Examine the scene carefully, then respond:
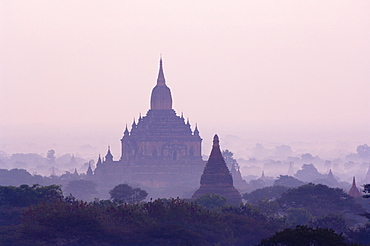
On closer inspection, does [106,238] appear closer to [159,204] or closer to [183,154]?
[159,204]

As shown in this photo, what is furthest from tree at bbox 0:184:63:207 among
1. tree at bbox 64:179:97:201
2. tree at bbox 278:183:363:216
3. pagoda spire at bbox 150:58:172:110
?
pagoda spire at bbox 150:58:172:110

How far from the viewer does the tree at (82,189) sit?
479ft

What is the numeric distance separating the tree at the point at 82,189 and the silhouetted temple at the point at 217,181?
31007 millimetres

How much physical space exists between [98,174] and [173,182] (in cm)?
949

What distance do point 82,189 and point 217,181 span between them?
116 ft

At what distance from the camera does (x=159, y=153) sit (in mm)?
163250

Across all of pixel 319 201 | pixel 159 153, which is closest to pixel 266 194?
pixel 319 201

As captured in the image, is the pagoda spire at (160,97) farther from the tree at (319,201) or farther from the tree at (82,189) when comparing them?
the tree at (319,201)

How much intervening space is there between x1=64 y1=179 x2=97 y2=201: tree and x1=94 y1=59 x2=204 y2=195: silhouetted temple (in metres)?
11.4

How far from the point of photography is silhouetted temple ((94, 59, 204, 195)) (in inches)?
6368

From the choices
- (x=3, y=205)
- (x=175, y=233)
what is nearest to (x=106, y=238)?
(x=175, y=233)

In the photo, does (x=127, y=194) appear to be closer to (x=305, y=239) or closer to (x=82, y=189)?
(x=82, y=189)

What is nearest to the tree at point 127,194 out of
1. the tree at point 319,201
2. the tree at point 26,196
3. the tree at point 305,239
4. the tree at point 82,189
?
the tree at point 319,201

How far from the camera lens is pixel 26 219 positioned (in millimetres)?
72250
